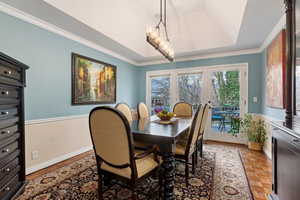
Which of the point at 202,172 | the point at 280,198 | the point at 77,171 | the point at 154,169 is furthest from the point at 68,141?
the point at 280,198

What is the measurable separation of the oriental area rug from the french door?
1.49 metres

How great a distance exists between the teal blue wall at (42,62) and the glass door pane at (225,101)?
3403 mm

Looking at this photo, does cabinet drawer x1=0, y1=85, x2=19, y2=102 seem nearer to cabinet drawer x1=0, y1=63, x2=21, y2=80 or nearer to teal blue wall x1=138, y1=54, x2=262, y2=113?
cabinet drawer x1=0, y1=63, x2=21, y2=80

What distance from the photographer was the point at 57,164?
8.36 feet

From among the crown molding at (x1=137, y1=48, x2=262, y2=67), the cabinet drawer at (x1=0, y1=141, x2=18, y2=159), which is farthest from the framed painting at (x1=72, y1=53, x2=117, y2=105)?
the crown molding at (x1=137, y1=48, x2=262, y2=67)

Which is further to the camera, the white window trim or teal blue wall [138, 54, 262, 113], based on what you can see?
the white window trim

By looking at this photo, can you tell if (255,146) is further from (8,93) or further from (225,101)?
(8,93)

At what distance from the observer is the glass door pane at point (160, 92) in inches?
187

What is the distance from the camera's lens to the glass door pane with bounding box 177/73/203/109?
428 cm

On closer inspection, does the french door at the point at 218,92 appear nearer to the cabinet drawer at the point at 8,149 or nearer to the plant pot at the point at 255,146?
the plant pot at the point at 255,146

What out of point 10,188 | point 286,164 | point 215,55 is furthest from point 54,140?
point 215,55

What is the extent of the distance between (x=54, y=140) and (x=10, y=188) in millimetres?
1168

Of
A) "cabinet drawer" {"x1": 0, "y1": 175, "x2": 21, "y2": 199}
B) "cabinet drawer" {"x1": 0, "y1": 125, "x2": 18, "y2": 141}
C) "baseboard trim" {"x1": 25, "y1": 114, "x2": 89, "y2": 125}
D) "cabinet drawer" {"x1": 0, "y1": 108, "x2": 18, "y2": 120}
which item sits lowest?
"cabinet drawer" {"x1": 0, "y1": 175, "x2": 21, "y2": 199}

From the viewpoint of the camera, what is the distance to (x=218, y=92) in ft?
13.2
